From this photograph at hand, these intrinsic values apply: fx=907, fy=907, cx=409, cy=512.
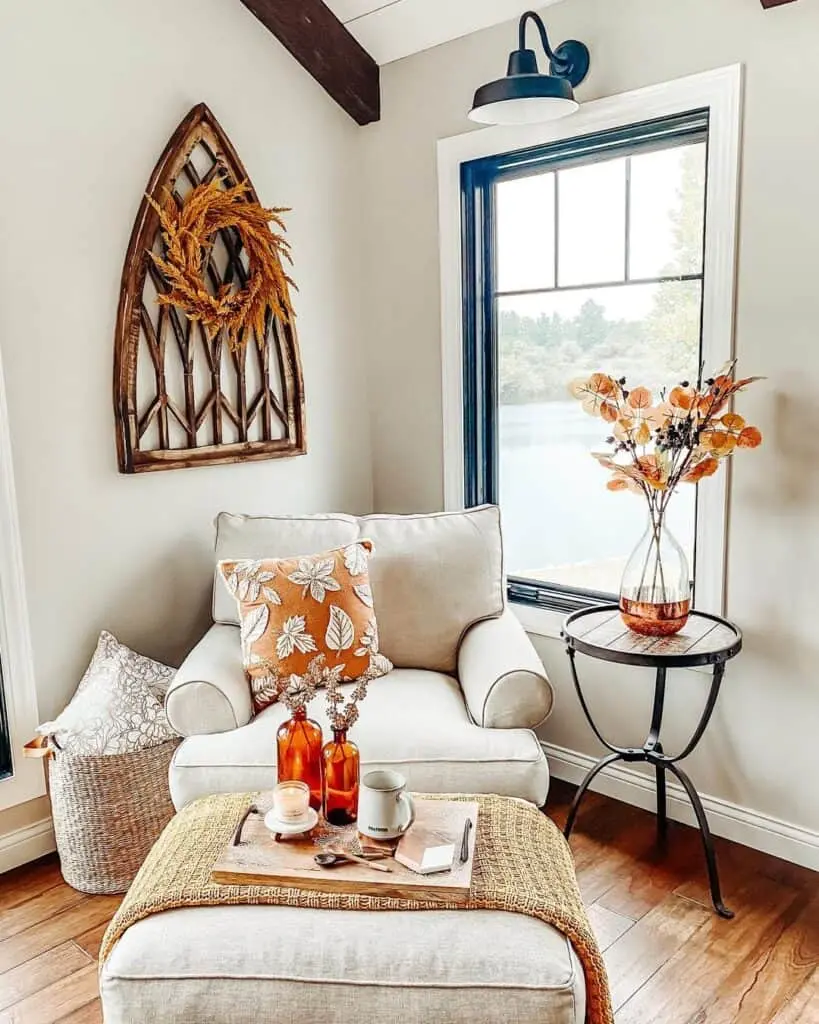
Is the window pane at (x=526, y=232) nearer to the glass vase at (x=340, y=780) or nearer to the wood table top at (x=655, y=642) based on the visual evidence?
the wood table top at (x=655, y=642)

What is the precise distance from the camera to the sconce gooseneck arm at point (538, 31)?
238cm

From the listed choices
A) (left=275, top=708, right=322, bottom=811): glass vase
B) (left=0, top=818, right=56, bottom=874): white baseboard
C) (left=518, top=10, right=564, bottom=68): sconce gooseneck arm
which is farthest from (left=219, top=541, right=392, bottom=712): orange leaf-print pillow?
(left=518, top=10, right=564, bottom=68): sconce gooseneck arm

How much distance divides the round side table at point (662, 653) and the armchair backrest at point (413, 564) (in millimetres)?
313

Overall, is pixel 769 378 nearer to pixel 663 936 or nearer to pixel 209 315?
pixel 663 936

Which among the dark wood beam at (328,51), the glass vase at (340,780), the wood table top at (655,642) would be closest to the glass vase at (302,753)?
the glass vase at (340,780)

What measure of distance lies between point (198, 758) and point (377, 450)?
157 centimetres

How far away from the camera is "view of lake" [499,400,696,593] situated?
110 inches

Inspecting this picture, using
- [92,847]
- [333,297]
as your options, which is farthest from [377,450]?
[92,847]

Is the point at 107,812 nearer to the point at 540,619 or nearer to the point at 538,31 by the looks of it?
the point at 540,619

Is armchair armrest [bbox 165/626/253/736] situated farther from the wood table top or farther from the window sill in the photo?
the window sill

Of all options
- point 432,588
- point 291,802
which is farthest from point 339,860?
point 432,588

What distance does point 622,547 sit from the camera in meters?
2.80

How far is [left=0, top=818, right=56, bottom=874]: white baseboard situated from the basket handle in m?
0.29

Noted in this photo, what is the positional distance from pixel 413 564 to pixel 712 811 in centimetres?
112
